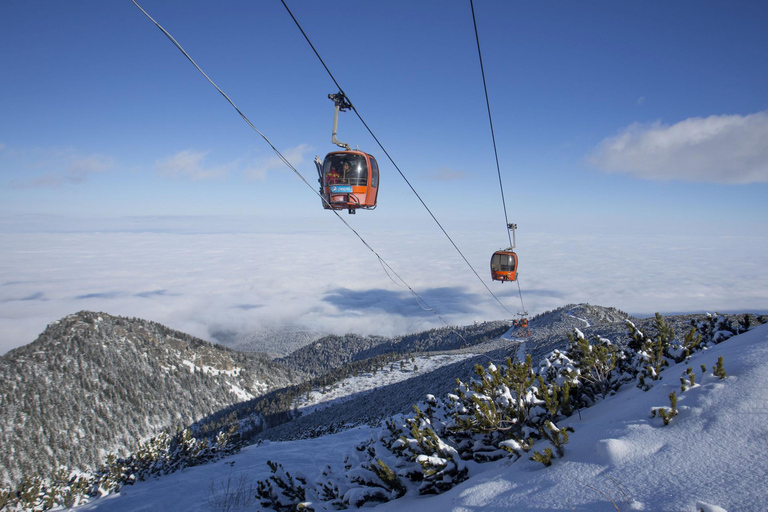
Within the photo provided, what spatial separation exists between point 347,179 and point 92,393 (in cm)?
20492

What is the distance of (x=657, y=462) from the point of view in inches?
176

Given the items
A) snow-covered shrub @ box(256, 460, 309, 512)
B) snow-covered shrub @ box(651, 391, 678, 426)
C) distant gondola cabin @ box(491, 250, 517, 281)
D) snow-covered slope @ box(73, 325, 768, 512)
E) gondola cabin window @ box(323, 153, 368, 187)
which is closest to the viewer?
snow-covered slope @ box(73, 325, 768, 512)

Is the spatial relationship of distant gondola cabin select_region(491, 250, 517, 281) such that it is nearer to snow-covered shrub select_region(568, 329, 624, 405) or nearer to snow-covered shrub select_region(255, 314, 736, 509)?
snow-covered shrub select_region(255, 314, 736, 509)

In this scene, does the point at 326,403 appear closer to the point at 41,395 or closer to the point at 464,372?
the point at 464,372

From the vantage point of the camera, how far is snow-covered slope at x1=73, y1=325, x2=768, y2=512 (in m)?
3.89

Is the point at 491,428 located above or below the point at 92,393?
A: above

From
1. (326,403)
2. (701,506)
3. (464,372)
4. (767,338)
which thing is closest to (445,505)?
(701,506)

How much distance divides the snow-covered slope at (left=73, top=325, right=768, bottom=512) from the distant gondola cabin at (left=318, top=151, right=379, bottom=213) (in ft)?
41.6

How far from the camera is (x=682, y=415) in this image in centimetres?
516

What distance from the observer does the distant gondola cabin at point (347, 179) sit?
17.0 metres

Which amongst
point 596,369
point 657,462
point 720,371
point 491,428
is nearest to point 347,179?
point 596,369

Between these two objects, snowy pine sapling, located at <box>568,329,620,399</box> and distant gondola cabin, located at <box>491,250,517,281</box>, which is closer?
snowy pine sapling, located at <box>568,329,620,399</box>

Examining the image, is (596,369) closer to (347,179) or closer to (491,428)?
(491,428)

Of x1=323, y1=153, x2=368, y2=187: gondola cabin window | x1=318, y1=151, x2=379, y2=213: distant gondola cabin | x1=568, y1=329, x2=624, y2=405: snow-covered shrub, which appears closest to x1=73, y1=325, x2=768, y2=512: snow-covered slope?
x1=568, y1=329, x2=624, y2=405: snow-covered shrub
